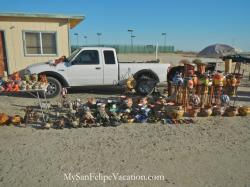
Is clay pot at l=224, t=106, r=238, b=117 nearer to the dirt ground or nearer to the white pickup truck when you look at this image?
the dirt ground

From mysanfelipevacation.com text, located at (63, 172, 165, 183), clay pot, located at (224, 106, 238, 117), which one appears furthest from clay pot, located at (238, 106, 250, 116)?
mysanfelipevacation.com text, located at (63, 172, 165, 183)

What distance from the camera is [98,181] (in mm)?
3859

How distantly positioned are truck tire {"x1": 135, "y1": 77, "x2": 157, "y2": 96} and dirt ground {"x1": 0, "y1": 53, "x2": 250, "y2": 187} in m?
3.45

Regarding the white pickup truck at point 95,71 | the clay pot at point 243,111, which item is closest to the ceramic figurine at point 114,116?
the white pickup truck at point 95,71

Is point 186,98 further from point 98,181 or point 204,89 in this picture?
point 98,181

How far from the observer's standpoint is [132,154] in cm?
475

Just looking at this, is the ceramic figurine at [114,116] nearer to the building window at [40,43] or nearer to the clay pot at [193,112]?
the clay pot at [193,112]

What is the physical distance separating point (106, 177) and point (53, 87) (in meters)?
5.97

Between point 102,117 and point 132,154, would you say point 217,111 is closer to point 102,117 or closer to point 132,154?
point 102,117

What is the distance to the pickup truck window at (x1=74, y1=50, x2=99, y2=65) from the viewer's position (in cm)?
953

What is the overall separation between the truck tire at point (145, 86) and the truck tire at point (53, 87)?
9.41 feet

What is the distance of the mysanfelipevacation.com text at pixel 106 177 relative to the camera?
3908 mm

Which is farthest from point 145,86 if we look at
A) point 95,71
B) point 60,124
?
point 60,124

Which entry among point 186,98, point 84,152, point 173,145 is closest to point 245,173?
point 173,145
